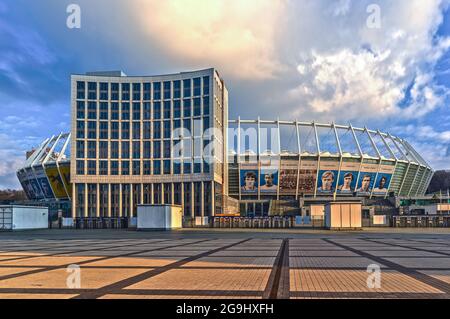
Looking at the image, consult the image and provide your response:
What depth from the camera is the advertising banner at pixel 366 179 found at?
10031 centimetres

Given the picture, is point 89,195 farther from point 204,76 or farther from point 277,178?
point 277,178

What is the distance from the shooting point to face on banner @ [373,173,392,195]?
336 feet

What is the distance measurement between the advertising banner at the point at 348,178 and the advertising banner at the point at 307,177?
20.9ft

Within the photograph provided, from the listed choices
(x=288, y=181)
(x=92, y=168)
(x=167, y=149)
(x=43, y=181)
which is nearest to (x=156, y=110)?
(x=167, y=149)

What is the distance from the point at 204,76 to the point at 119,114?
2121cm

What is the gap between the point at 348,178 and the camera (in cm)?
10019

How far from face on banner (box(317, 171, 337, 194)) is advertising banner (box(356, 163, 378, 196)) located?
6.40 m

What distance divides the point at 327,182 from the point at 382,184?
14.6 meters

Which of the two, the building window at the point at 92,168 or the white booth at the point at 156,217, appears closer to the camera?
the white booth at the point at 156,217

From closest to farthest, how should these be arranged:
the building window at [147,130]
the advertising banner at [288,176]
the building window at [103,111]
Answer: the building window at [147,130], the building window at [103,111], the advertising banner at [288,176]

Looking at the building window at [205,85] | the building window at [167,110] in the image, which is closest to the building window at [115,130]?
the building window at [167,110]

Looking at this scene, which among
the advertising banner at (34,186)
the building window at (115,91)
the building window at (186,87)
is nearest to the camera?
the building window at (186,87)

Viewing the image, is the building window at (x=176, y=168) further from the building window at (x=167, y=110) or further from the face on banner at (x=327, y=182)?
the face on banner at (x=327, y=182)

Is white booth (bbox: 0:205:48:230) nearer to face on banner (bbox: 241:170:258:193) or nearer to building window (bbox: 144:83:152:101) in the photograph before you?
building window (bbox: 144:83:152:101)
